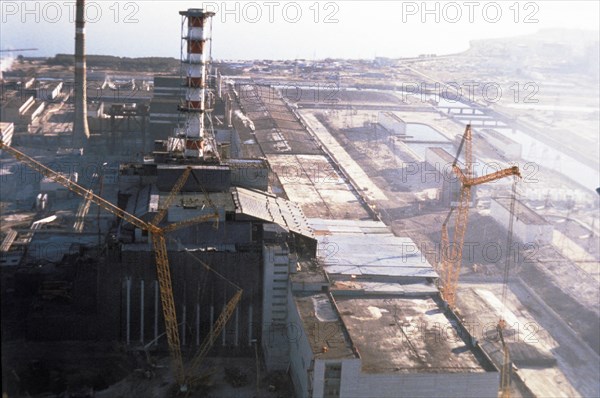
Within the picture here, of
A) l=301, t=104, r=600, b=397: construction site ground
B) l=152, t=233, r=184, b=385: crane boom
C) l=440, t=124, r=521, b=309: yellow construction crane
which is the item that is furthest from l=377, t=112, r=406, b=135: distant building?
l=152, t=233, r=184, b=385: crane boom

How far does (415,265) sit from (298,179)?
13644 millimetres

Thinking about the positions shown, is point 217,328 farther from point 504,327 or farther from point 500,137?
point 500,137

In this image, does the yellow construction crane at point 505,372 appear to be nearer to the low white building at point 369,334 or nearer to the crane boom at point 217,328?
the low white building at point 369,334

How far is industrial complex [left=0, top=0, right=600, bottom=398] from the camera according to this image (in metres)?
17.2

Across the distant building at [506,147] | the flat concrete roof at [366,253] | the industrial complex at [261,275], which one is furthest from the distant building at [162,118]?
the distant building at [506,147]

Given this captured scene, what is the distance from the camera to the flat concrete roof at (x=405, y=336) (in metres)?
16.5

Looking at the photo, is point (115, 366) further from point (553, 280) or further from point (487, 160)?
point (487, 160)

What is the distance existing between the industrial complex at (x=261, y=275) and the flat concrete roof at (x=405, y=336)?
6cm

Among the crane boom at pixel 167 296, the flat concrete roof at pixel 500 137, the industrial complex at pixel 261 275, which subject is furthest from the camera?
the flat concrete roof at pixel 500 137

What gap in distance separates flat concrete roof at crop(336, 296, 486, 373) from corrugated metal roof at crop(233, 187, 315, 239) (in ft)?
8.24

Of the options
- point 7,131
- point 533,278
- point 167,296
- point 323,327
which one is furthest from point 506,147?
point 167,296

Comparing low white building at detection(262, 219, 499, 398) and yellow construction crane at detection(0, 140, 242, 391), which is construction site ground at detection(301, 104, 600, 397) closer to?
low white building at detection(262, 219, 499, 398)

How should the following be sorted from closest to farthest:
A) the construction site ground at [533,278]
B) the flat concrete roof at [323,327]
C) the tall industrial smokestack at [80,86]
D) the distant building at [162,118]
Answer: the flat concrete roof at [323,327] → the construction site ground at [533,278] → the tall industrial smokestack at [80,86] → the distant building at [162,118]

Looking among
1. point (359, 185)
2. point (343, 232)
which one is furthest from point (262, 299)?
point (359, 185)
